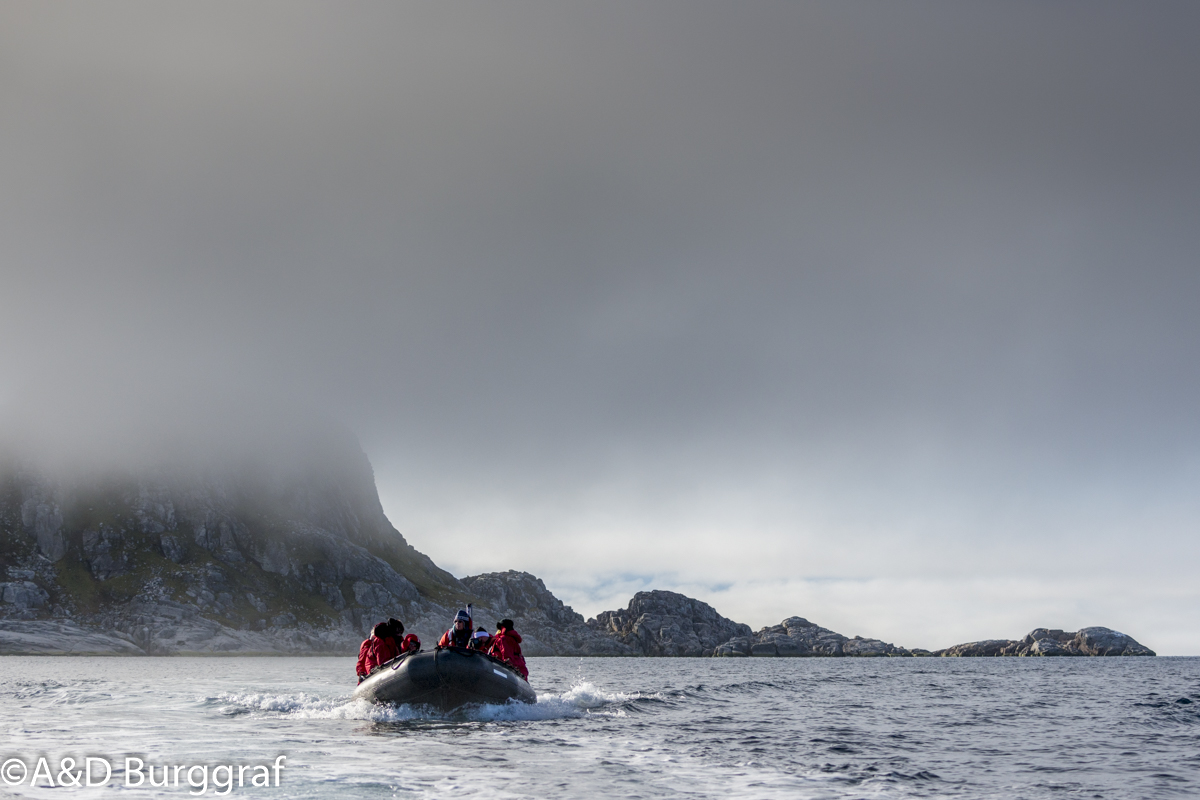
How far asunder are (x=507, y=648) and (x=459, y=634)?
4329 mm

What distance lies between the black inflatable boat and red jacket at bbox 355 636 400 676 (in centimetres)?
333

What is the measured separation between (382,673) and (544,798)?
19.6 metres

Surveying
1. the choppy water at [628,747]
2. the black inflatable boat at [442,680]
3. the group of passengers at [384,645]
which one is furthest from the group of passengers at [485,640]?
the choppy water at [628,747]

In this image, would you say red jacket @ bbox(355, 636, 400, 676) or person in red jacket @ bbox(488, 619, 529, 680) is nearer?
red jacket @ bbox(355, 636, 400, 676)

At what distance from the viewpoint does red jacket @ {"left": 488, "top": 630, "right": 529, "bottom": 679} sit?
37.3 meters

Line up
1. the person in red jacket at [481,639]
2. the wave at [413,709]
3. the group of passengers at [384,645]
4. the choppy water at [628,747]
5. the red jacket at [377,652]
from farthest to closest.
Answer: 1. the red jacket at [377,652]
2. the group of passengers at [384,645]
3. the person in red jacket at [481,639]
4. the wave at [413,709]
5. the choppy water at [628,747]

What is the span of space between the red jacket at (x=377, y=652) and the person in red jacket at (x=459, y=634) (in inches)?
172

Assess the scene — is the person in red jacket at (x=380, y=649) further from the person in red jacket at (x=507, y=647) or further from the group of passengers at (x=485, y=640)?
the person in red jacket at (x=507, y=647)

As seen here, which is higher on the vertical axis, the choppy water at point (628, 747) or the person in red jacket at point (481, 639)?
the person in red jacket at point (481, 639)

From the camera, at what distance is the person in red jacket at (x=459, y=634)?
3309 centimetres

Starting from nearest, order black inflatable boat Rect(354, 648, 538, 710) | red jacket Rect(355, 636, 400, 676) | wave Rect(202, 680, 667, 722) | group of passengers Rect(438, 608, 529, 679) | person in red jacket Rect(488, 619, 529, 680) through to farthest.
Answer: black inflatable boat Rect(354, 648, 538, 710), wave Rect(202, 680, 667, 722), group of passengers Rect(438, 608, 529, 679), red jacket Rect(355, 636, 400, 676), person in red jacket Rect(488, 619, 529, 680)

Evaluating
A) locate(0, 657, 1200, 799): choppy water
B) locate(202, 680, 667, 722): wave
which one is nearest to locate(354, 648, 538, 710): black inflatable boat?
locate(202, 680, 667, 722): wave

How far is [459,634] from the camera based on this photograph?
33875 mm

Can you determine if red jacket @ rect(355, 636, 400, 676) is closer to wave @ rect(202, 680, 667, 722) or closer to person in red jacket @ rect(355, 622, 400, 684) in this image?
person in red jacket @ rect(355, 622, 400, 684)
